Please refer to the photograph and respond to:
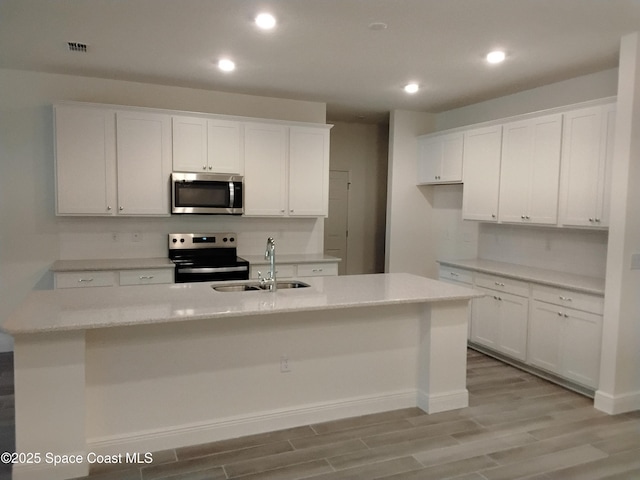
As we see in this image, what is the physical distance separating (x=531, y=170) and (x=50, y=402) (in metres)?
4.18

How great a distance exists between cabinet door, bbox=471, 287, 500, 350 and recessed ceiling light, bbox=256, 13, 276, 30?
3101mm

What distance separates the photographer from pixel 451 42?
138 inches

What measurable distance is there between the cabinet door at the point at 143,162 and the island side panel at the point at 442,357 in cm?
289

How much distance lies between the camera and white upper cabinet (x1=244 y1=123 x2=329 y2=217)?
16.7 ft

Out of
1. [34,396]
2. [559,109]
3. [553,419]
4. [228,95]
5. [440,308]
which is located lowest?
[553,419]

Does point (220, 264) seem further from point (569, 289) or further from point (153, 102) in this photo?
point (569, 289)

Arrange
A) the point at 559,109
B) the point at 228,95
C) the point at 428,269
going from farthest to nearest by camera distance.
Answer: the point at 428,269 → the point at 228,95 → the point at 559,109

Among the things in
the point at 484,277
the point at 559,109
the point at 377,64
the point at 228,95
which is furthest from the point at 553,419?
the point at 228,95

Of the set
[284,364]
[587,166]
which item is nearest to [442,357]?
[284,364]

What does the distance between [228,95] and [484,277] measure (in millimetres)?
3355

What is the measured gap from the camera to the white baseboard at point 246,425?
272 centimetres

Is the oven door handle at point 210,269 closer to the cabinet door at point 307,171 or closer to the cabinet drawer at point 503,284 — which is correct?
the cabinet door at point 307,171

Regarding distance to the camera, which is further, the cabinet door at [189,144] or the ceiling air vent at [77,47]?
the cabinet door at [189,144]

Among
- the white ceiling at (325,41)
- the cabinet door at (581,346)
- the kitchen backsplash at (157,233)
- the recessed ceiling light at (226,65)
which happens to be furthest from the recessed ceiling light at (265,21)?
the cabinet door at (581,346)
